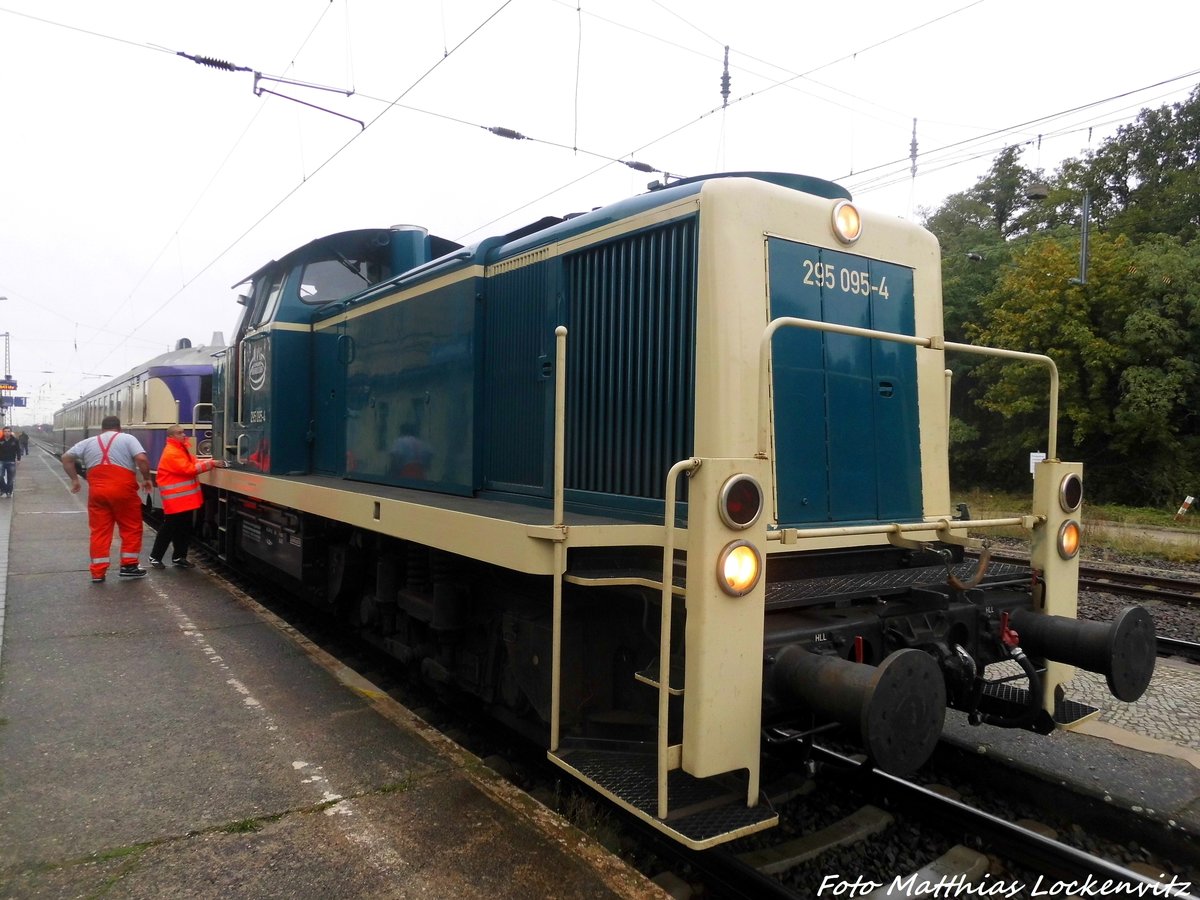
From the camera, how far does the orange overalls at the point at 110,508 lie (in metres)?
7.55

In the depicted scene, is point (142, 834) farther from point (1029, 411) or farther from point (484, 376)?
point (1029, 411)

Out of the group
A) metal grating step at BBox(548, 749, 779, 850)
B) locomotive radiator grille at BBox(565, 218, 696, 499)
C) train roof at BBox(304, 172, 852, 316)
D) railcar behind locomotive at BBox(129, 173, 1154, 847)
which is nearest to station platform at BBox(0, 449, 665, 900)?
metal grating step at BBox(548, 749, 779, 850)

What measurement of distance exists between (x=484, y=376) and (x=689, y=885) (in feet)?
9.20

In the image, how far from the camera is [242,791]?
3186 mm

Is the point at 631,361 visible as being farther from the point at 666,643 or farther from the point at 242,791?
the point at 242,791

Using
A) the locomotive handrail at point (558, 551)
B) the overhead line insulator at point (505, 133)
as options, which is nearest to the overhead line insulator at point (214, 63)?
the overhead line insulator at point (505, 133)

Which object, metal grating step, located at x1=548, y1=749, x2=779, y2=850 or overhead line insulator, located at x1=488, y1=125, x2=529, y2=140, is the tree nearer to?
overhead line insulator, located at x1=488, y1=125, x2=529, y2=140

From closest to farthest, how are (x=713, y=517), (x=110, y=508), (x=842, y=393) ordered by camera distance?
(x=713, y=517), (x=842, y=393), (x=110, y=508)

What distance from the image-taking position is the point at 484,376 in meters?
4.59

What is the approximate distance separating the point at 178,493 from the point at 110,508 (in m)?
0.75

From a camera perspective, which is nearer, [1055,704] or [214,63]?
[1055,704]

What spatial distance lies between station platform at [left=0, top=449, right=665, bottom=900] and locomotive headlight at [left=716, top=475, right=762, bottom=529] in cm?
120

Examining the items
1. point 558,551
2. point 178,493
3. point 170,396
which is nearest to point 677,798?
point 558,551

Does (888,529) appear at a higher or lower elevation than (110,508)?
higher
